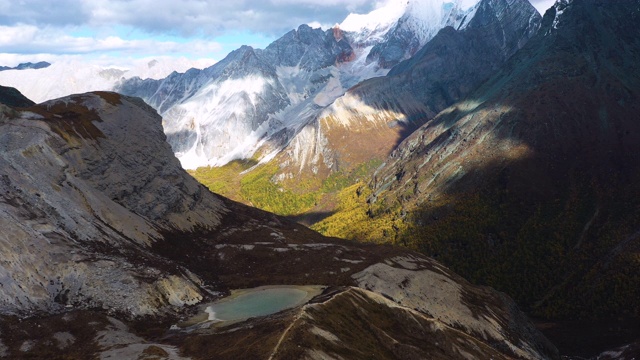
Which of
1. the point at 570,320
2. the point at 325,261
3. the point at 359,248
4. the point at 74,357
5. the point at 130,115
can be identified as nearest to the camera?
the point at 74,357

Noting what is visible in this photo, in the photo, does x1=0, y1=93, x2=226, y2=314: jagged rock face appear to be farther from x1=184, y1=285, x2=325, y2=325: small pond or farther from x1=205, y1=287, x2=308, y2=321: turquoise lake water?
x1=205, y1=287, x2=308, y2=321: turquoise lake water

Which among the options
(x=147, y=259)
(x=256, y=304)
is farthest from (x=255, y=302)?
(x=147, y=259)

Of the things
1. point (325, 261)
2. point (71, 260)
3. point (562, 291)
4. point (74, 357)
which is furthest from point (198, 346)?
point (562, 291)

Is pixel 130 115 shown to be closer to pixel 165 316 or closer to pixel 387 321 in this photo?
pixel 165 316

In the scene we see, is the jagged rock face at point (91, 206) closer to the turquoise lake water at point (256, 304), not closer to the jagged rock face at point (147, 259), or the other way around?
the jagged rock face at point (147, 259)

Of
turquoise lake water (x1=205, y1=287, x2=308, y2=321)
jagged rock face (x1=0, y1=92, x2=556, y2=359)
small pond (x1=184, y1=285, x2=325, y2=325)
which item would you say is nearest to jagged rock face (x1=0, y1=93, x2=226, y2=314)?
jagged rock face (x1=0, y1=92, x2=556, y2=359)
